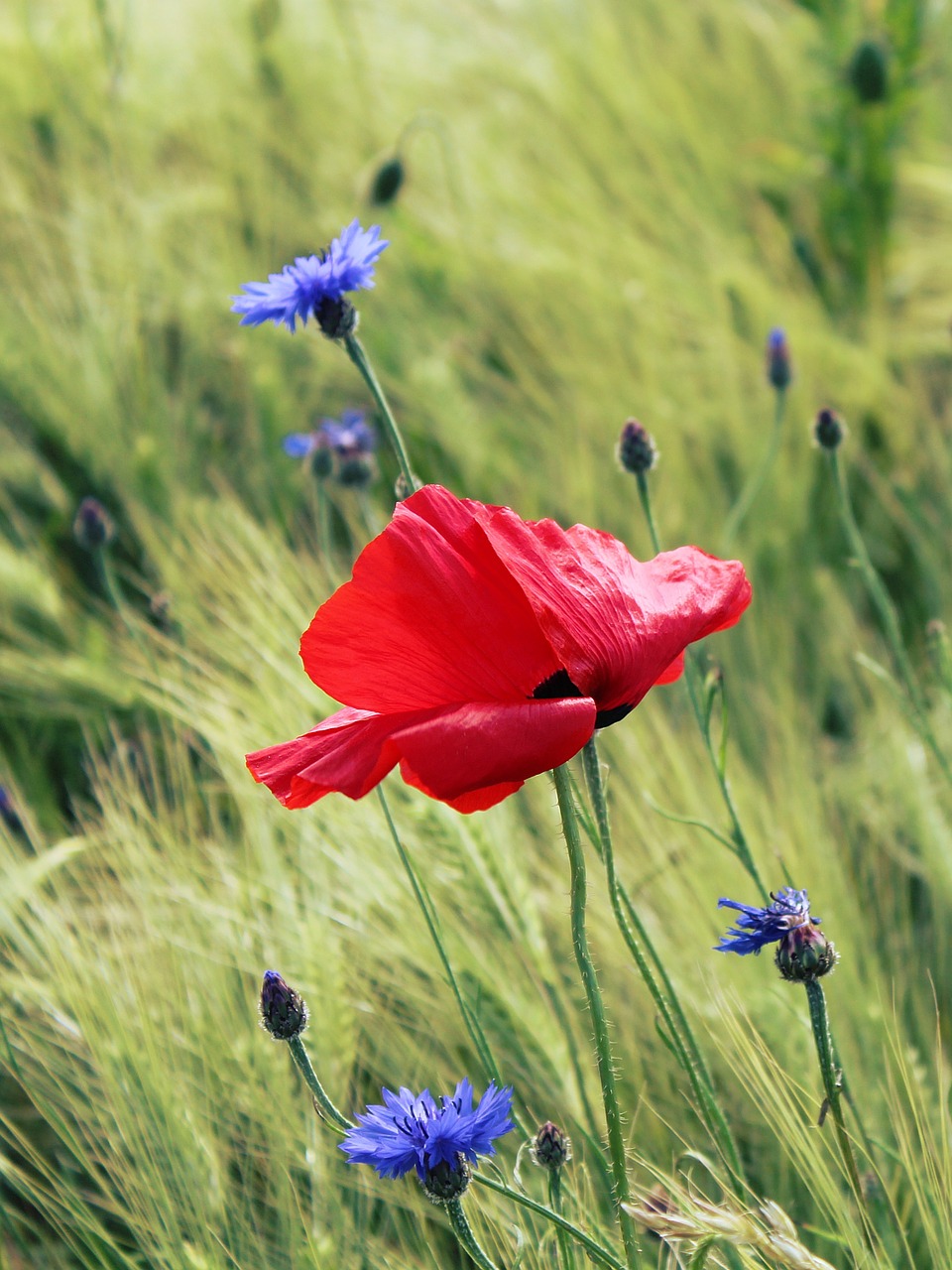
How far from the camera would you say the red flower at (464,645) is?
51 cm

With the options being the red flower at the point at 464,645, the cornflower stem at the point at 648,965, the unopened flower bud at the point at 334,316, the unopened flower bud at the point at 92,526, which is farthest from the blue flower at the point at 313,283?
the unopened flower bud at the point at 92,526

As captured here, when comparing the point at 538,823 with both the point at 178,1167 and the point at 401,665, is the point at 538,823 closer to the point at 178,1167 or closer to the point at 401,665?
the point at 178,1167

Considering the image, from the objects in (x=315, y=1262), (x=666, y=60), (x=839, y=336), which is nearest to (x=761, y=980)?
(x=315, y=1262)

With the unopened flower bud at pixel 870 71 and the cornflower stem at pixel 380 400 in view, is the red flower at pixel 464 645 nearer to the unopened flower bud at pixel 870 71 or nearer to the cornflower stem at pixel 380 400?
the cornflower stem at pixel 380 400

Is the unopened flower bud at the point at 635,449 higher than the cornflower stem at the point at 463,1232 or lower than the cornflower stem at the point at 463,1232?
higher

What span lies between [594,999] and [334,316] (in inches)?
14.2

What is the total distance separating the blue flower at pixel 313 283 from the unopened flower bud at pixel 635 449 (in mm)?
240

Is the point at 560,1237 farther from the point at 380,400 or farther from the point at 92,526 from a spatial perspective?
the point at 92,526

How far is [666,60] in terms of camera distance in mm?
2160

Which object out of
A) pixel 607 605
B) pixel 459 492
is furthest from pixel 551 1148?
pixel 459 492

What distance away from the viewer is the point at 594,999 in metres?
0.54

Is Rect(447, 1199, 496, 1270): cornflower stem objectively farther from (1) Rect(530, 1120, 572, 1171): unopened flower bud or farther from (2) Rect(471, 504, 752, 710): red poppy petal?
(2) Rect(471, 504, 752, 710): red poppy petal

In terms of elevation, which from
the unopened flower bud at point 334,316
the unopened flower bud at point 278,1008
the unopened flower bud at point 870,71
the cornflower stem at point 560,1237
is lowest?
the cornflower stem at point 560,1237

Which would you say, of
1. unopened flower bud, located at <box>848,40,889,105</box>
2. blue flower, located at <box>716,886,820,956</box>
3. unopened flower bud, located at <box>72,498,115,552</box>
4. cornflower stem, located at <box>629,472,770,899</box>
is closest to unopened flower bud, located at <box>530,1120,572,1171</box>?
blue flower, located at <box>716,886,820,956</box>
